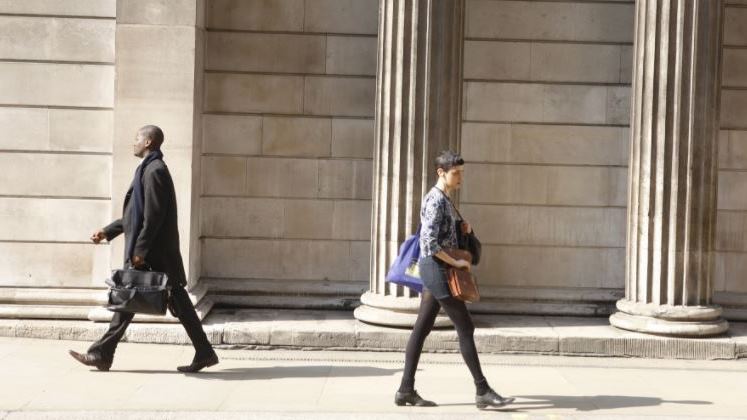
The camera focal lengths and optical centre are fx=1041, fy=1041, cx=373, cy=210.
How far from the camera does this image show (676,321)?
1034 centimetres

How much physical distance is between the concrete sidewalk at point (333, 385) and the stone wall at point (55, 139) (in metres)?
1.05

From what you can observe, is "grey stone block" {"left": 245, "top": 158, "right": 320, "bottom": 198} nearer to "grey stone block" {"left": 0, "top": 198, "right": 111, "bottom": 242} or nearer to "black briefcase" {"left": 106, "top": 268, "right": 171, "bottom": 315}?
"grey stone block" {"left": 0, "top": 198, "right": 111, "bottom": 242}

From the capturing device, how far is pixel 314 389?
8445mm

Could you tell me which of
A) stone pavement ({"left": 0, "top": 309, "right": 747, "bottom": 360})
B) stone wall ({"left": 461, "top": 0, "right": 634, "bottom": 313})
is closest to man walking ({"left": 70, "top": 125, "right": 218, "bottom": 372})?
stone pavement ({"left": 0, "top": 309, "right": 747, "bottom": 360})

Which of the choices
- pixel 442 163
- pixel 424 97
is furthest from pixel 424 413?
pixel 424 97

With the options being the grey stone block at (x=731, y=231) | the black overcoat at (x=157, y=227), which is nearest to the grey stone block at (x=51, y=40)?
the black overcoat at (x=157, y=227)

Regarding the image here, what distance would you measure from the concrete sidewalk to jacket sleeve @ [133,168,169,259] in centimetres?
113

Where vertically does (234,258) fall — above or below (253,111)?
below

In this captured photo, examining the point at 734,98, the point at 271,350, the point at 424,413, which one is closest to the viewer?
the point at 424,413

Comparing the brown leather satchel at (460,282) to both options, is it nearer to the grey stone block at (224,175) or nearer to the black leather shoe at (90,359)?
the black leather shoe at (90,359)

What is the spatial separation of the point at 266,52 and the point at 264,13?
1.43 feet

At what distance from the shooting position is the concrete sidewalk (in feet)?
25.1

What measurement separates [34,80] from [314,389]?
474 cm

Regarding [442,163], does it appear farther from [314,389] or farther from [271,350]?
[271,350]
